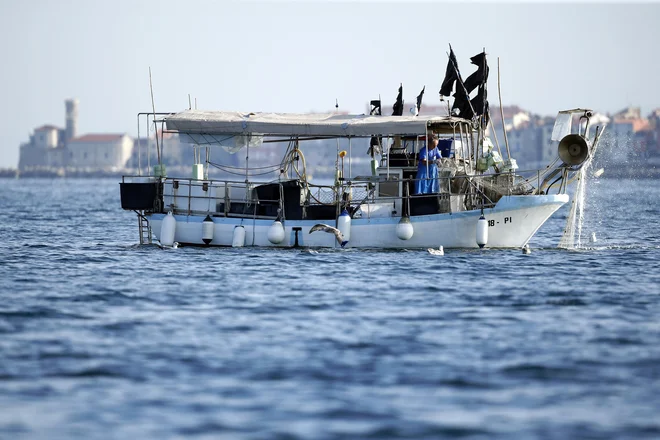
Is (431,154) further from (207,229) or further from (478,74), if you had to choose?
(207,229)

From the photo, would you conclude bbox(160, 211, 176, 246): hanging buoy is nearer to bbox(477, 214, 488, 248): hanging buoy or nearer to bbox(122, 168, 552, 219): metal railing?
bbox(122, 168, 552, 219): metal railing

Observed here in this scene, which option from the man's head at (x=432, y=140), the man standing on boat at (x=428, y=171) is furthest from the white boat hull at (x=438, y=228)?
the man's head at (x=432, y=140)

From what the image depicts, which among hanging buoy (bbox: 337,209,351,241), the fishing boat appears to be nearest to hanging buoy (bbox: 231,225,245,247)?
the fishing boat

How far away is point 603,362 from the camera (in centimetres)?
1483

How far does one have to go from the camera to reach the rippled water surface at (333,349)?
12.1 metres

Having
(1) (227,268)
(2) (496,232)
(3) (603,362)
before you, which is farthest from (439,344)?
(2) (496,232)

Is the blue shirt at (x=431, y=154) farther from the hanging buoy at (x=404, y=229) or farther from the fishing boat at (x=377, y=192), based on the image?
the hanging buoy at (x=404, y=229)

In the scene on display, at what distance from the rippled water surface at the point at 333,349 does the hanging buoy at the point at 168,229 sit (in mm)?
3325

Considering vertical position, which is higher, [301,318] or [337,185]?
[337,185]

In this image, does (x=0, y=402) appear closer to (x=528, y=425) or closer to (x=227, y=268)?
(x=528, y=425)

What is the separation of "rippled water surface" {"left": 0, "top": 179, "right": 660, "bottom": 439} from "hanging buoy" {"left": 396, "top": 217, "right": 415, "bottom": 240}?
1.09 meters

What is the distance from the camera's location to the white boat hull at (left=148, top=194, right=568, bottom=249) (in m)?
28.9

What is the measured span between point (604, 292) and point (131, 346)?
10.2 metres

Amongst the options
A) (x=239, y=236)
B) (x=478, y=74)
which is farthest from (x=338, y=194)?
(x=478, y=74)
